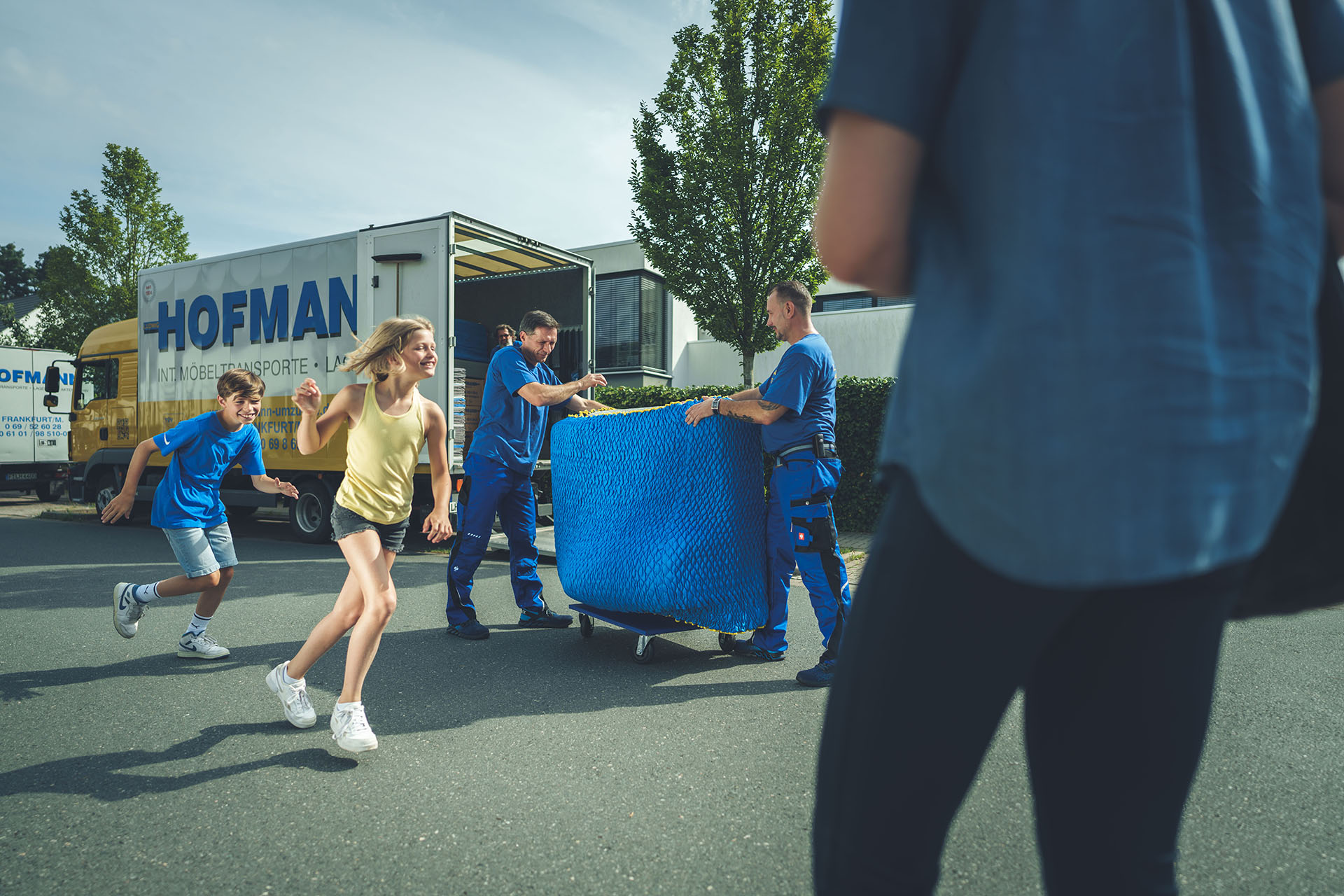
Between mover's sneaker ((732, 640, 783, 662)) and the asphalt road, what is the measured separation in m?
0.10

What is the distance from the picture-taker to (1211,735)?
136 inches

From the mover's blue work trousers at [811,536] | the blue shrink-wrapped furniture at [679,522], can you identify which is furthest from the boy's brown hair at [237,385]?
the mover's blue work trousers at [811,536]

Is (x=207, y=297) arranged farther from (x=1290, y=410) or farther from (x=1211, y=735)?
(x=1290, y=410)

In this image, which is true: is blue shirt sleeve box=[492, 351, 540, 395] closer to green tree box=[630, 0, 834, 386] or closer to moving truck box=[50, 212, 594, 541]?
moving truck box=[50, 212, 594, 541]

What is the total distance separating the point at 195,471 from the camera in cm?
464

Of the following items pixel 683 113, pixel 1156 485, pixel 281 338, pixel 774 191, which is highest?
pixel 683 113

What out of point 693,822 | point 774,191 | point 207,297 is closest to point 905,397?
point 693,822

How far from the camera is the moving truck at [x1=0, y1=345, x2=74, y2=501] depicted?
1692 centimetres

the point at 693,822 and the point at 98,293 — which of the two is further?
the point at 98,293

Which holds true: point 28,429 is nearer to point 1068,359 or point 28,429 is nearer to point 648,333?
point 648,333

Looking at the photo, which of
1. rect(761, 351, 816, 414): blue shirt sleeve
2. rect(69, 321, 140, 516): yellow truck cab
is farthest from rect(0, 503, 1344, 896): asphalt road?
rect(69, 321, 140, 516): yellow truck cab

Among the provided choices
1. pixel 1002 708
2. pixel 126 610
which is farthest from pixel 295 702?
pixel 1002 708

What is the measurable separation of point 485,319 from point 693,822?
9.08 m

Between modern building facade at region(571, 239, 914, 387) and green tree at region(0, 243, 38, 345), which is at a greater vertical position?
green tree at region(0, 243, 38, 345)
